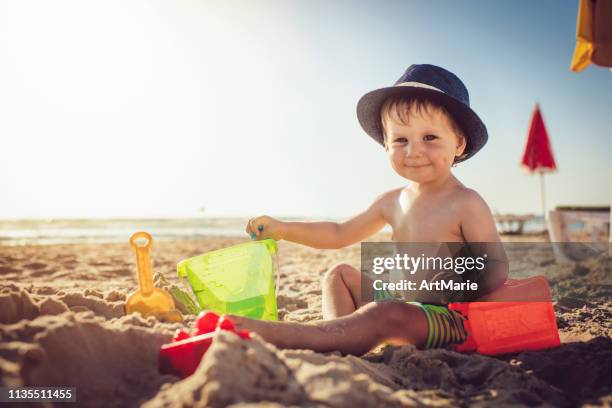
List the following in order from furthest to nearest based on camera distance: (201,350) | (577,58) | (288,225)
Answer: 1. (577,58)
2. (288,225)
3. (201,350)

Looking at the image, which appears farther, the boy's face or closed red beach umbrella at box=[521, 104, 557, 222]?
closed red beach umbrella at box=[521, 104, 557, 222]

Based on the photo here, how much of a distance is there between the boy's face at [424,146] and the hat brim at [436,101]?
67mm

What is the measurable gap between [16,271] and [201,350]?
3.88 meters

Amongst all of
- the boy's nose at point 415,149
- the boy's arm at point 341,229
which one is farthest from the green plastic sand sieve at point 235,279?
the boy's nose at point 415,149

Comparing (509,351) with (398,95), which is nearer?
(509,351)

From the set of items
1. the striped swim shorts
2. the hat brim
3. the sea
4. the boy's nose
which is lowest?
the sea

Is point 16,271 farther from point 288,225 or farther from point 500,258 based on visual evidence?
point 500,258

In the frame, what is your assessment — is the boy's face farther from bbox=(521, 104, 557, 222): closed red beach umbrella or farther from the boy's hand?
bbox=(521, 104, 557, 222): closed red beach umbrella

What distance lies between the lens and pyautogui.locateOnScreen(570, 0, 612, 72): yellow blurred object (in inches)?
111

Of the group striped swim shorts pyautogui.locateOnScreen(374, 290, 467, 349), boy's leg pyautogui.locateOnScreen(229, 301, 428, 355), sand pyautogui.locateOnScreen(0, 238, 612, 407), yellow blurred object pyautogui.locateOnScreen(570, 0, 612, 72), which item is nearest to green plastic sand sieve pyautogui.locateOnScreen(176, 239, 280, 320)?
sand pyautogui.locateOnScreen(0, 238, 612, 407)

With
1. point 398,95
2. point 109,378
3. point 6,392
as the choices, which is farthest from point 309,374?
point 398,95

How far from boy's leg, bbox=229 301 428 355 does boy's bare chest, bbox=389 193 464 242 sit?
435mm

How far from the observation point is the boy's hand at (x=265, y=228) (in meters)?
2.29

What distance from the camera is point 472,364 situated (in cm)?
157
